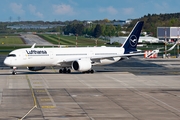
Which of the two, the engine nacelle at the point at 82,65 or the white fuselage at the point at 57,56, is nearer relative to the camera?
the white fuselage at the point at 57,56

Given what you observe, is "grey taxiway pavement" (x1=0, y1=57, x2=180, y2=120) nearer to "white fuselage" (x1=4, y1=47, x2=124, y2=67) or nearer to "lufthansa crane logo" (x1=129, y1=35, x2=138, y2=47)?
"white fuselage" (x1=4, y1=47, x2=124, y2=67)

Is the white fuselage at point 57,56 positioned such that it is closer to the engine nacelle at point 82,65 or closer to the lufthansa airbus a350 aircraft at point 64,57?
the lufthansa airbus a350 aircraft at point 64,57

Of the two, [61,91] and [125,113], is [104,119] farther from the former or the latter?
[61,91]

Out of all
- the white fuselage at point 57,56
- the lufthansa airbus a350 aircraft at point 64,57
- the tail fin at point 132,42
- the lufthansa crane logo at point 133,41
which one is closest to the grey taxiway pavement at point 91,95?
the lufthansa airbus a350 aircraft at point 64,57

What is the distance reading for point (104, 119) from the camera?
34.3 meters

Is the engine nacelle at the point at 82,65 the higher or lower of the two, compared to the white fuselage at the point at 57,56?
lower

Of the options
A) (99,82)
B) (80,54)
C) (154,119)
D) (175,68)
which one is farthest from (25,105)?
(175,68)

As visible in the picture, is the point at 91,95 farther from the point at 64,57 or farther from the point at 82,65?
the point at 64,57

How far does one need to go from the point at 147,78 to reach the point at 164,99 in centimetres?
1820

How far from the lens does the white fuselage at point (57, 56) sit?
213 feet

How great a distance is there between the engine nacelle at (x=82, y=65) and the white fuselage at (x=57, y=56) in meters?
1.06

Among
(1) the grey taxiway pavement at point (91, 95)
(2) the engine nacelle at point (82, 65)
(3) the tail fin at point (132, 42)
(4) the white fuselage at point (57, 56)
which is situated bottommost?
(1) the grey taxiway pavement at point (91, 95)

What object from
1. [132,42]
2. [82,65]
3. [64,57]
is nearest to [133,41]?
[132,42]

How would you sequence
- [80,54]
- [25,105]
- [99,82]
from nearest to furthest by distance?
[25,105]
[99,82]
[80,54]
